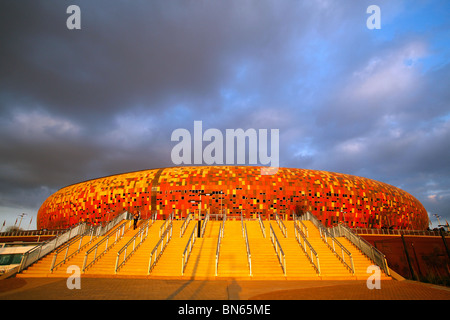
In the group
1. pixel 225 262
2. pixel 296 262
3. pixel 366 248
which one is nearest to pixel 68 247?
pixel 225 262

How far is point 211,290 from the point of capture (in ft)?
21.8

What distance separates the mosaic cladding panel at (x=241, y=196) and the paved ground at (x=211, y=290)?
17.2 m

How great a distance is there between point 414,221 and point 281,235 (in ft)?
99.3

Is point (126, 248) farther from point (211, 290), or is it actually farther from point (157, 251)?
point (211, 290)

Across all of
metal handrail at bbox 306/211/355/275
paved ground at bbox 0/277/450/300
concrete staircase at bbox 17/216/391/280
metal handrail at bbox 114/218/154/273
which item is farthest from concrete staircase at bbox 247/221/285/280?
metal handrail at bbox 114/218/154/273

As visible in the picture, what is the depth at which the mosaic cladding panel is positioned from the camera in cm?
2592

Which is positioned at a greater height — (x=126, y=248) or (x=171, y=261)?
(x=126, y=248)

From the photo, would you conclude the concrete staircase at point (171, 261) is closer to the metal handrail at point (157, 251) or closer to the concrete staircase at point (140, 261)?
the metal handrail at point (157, 251)

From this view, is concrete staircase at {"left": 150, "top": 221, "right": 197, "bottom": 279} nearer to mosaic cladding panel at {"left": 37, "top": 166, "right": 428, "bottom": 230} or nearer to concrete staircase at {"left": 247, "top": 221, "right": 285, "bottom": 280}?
concrete staircase at {"left": 247, "top": 221, "right": 285, "bottom": 280}

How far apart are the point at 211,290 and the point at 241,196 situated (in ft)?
64.1

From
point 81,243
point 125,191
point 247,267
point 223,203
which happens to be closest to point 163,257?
point 247,267

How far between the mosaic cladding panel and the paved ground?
56.5ft
